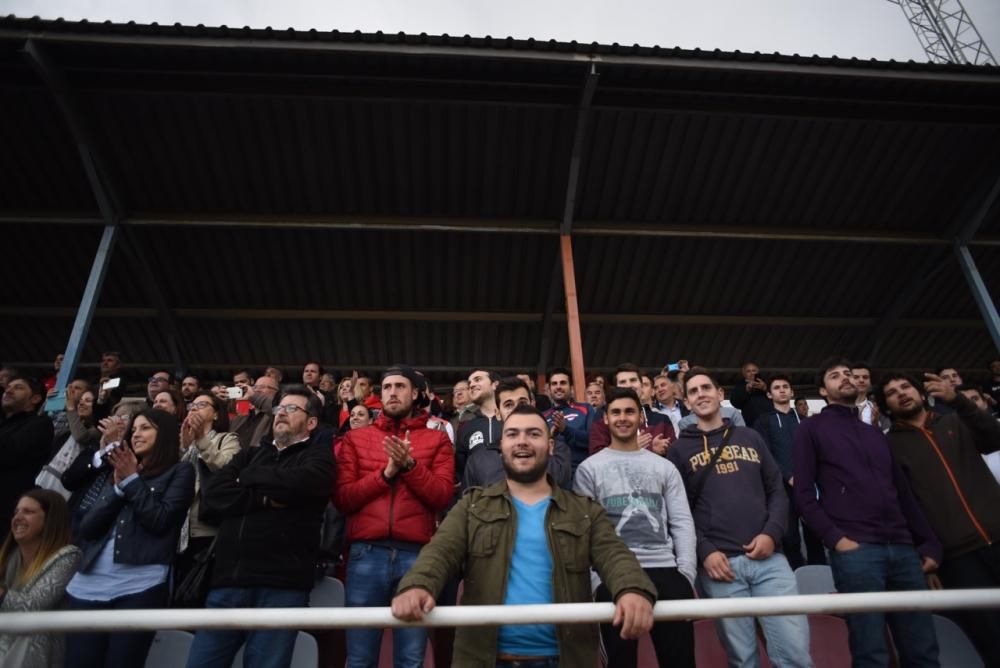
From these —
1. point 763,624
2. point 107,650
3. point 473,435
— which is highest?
point 473,435

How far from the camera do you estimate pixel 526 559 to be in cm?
230

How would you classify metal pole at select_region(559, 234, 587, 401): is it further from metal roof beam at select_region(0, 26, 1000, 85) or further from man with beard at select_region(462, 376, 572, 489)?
man with beard at select_region(462, 376, 572, 489)

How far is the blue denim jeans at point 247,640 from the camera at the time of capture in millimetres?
2531

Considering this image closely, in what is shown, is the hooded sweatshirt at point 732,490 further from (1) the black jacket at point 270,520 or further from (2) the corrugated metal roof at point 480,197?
(2) the corrugated metal roof at point 480,197

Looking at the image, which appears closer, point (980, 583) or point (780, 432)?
point (980, 583)

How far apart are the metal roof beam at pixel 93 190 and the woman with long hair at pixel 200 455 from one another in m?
3.42

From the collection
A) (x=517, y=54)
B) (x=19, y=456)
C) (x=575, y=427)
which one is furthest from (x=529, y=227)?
(x=19, y=456)

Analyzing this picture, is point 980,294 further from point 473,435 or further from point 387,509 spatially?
point 387,509

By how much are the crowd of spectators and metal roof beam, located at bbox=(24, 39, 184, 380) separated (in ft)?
12.9

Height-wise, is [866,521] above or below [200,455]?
below

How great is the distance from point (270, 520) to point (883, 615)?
Answer: 3.10m

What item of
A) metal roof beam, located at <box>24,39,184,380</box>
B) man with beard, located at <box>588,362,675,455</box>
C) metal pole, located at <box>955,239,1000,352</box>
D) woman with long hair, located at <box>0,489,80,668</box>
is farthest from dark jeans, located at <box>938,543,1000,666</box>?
metal roof beam, located at <box>24,39,184,380</box>

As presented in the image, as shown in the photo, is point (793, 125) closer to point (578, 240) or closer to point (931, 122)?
point (931, 122)

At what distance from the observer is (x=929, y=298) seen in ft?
36.1
